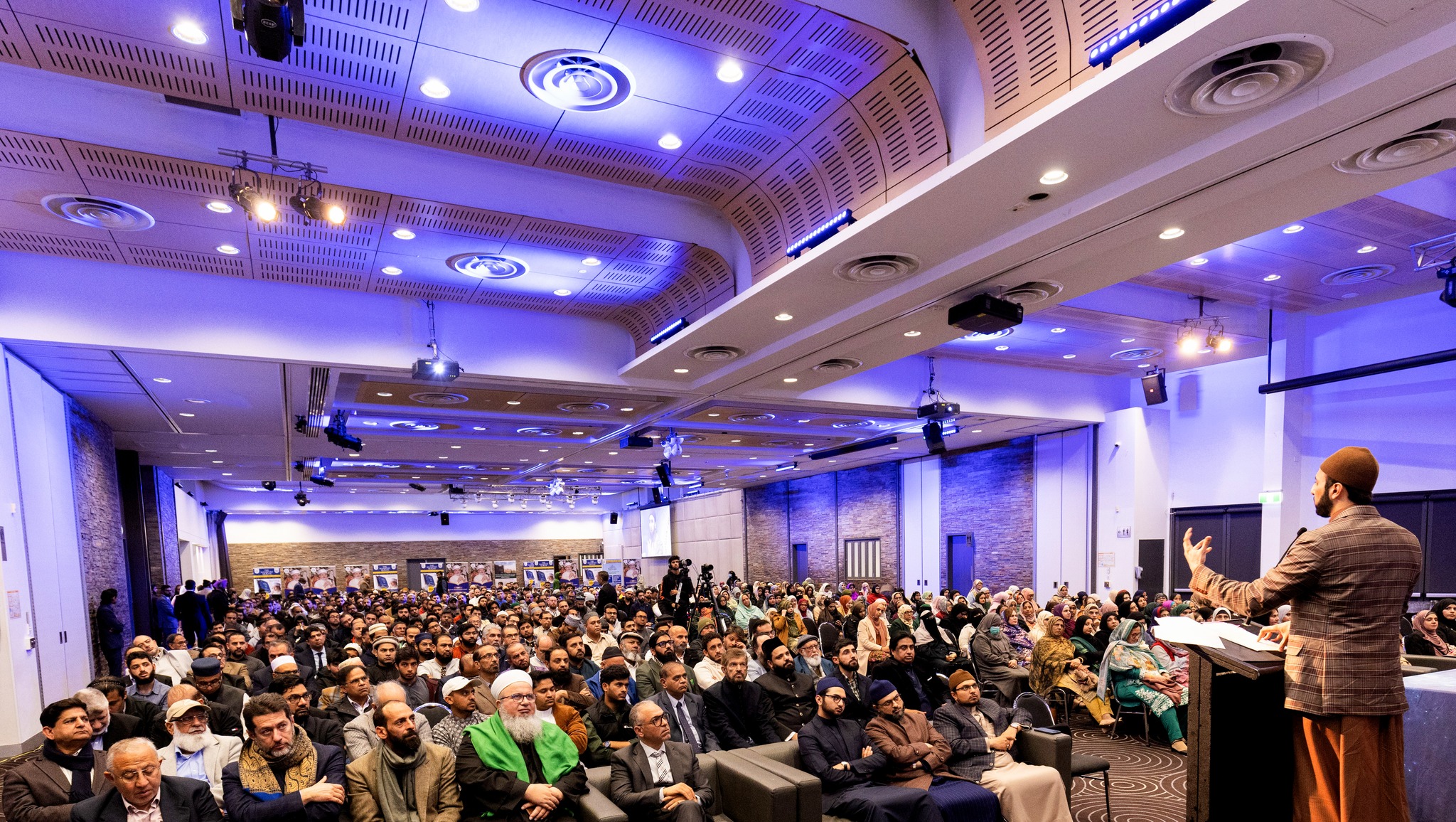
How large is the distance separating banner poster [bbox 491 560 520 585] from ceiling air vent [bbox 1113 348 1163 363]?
27.2m

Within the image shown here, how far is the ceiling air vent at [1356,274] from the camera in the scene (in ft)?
26.1

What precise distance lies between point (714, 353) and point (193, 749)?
17.7 feet

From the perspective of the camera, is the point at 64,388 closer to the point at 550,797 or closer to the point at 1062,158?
the point at 550,797

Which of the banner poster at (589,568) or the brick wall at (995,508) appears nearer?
the brick wall at (995,508)

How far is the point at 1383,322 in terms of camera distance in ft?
31.8

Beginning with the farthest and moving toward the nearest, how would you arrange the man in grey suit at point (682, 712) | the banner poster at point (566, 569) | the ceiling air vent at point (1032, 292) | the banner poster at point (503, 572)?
1. the banner poster at point (503, 572)
2. the banner poster at point (566, 569)
3. the ceiling air vent at point (1032, 292)
4. the man in grey suit at point (682, 712)

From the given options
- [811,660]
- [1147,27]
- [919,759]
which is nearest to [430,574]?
[811,660]

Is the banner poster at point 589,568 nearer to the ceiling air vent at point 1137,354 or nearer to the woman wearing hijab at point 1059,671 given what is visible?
the ceiling air vent at point 1137,354

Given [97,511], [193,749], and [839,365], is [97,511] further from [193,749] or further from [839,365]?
[839,365]

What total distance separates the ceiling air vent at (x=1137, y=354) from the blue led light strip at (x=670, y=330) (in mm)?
6764

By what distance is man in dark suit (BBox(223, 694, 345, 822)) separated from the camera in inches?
130

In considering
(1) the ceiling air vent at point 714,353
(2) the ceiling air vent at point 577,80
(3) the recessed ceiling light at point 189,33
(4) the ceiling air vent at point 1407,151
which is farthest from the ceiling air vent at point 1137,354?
(3) the recessed ceiling light at point 189,33

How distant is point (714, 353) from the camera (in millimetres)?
7938

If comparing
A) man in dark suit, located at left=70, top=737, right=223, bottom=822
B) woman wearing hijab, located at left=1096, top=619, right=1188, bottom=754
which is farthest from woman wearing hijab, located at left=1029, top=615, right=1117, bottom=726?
man in dark suit, located at left=70, top=737, right=223, bottom=822
